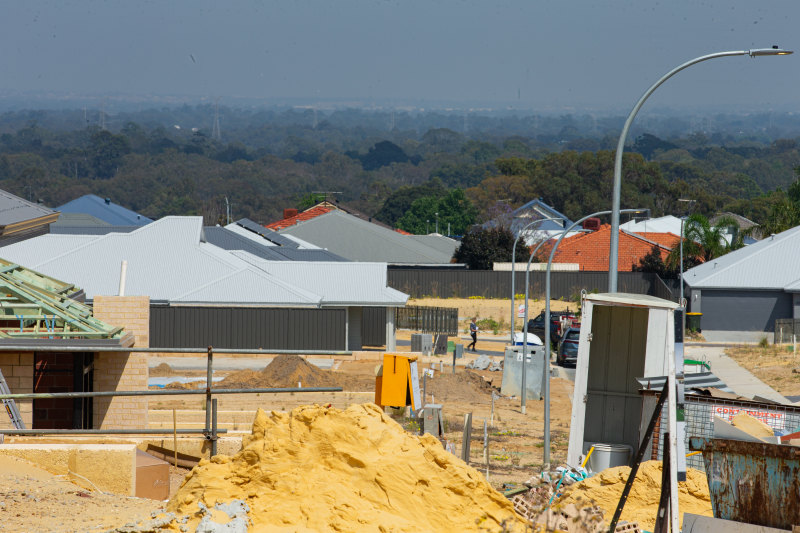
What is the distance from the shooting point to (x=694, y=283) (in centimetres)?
5147

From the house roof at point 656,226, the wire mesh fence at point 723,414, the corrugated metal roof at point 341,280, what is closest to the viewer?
the wire mesh fence at point 723,414

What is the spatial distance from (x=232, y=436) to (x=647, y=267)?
183 feet

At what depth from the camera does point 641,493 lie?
1073 cm

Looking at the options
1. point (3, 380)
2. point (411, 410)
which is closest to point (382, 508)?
point (3, 380)

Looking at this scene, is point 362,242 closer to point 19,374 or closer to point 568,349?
point 568,349

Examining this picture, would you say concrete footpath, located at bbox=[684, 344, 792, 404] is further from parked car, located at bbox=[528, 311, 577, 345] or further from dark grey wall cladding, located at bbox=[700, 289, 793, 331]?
parked car, located at bbox=[528, 311, 577, 345]

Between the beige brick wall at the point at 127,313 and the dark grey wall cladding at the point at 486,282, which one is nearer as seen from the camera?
the beige brick wall at the point at 127,313

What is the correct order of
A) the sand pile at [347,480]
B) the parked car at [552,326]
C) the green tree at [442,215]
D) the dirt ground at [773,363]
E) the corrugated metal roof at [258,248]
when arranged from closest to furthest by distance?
1. the sand pile at [347,480]
2. the dirt ground at [773,363]
3. the parked car at [552,326]
4. the corrugated metal roof at [258,248]
5. the green tree at [442,215]

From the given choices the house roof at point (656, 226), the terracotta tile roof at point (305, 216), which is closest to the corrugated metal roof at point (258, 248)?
the terracotta tile roof at point (305, 216)

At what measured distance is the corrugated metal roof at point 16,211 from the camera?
3584 cm

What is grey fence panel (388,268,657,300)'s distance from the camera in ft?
207

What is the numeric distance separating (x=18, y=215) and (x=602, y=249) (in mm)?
47516

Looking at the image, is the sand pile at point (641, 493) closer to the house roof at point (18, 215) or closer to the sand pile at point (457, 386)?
the sand pile at point (457, 386)

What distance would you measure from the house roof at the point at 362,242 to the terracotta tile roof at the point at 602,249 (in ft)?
29.4
